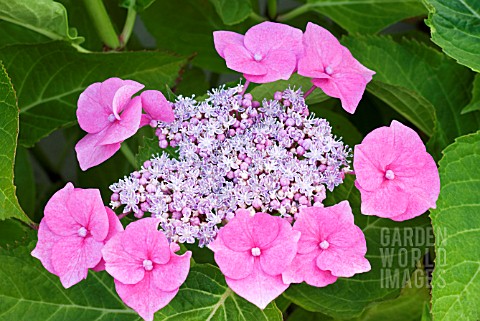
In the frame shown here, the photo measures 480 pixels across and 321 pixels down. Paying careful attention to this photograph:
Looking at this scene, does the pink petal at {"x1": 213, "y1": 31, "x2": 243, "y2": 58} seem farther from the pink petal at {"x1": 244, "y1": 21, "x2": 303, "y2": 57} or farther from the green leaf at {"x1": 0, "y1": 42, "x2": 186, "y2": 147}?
the green leaf at {"x1": 0, "y1": 42, "x2": 186, "y2": 147}

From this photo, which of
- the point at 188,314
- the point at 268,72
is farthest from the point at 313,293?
the point at 268,72

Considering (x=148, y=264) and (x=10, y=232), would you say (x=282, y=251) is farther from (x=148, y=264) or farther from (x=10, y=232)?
(x=10, y=232)

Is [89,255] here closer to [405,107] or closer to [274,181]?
[274,181]

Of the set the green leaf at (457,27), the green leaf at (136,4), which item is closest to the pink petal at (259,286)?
the green leaf at (457,27)

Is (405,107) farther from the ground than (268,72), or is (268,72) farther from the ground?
(268,72)

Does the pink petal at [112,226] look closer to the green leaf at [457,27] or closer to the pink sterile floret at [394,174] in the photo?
the pink sterile floret at [394,174]

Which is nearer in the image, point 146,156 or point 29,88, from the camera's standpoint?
point 146,156
